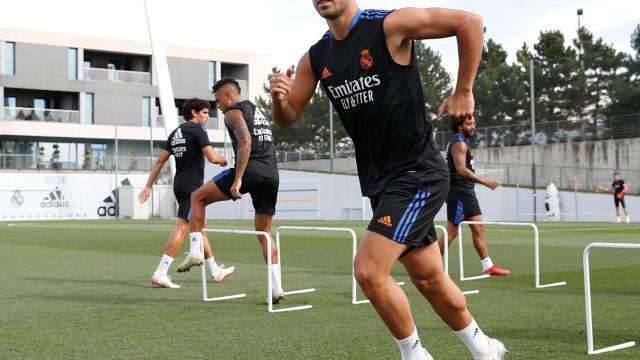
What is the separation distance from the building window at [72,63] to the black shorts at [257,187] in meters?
53.4

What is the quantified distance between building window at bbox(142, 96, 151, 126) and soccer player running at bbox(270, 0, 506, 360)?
59310mm

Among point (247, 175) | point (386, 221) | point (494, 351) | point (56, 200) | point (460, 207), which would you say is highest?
point (247, 175)

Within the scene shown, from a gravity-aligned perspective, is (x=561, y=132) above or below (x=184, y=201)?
above

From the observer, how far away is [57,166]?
168 ft

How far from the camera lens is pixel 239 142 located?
26.0 feet

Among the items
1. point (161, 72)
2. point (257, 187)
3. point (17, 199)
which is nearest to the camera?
point (257, 187)

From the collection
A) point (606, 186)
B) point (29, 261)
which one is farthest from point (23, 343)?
point (606, 186)

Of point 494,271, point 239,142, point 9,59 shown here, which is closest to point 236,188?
point 239,142

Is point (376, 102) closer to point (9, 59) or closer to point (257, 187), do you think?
point (257, 187)

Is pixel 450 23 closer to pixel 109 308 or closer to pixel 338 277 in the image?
pixel 109 308

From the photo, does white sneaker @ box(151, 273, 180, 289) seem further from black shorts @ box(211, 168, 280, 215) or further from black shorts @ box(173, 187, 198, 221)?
black shorts @ box(211, 168, 280, 215)

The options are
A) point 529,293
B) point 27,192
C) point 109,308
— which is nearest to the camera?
point 109,308

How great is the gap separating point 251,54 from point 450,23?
64020 millimetres

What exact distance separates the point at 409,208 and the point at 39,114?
55514 mm
